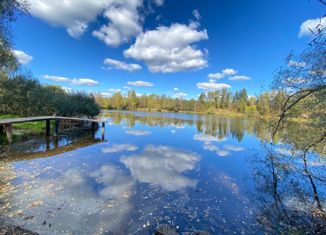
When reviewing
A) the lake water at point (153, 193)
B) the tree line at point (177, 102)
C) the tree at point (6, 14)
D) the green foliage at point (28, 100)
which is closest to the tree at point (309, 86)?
the lake water at point (153, 193)

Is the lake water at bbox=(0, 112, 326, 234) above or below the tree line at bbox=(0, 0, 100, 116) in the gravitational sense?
below

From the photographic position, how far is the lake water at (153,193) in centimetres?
440

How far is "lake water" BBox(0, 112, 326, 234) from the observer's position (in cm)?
440

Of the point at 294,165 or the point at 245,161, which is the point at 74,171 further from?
the point at 294,165

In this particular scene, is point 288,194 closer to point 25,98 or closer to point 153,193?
point 153,193

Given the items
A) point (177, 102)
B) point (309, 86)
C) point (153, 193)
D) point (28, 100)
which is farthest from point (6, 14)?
point (177, 102)

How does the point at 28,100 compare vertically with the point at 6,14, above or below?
below

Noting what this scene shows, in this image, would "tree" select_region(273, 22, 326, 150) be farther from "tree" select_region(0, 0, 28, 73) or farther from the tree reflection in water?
"tree" select_region(0, 0, 28, 73)

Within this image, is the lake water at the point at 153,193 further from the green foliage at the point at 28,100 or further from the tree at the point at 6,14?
the green foliage at the point at 28,100

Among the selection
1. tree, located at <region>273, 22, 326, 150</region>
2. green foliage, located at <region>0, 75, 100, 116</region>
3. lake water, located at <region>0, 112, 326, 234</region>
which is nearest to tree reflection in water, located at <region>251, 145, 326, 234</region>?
lake water, located at <region>0, 112, 326, 234</region>

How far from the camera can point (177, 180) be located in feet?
24.1

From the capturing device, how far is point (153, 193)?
6.05 metres

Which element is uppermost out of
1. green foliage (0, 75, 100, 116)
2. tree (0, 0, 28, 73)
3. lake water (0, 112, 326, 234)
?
tree (0, 0, 28, 73)

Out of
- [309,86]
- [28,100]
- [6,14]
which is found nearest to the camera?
[309,86]
